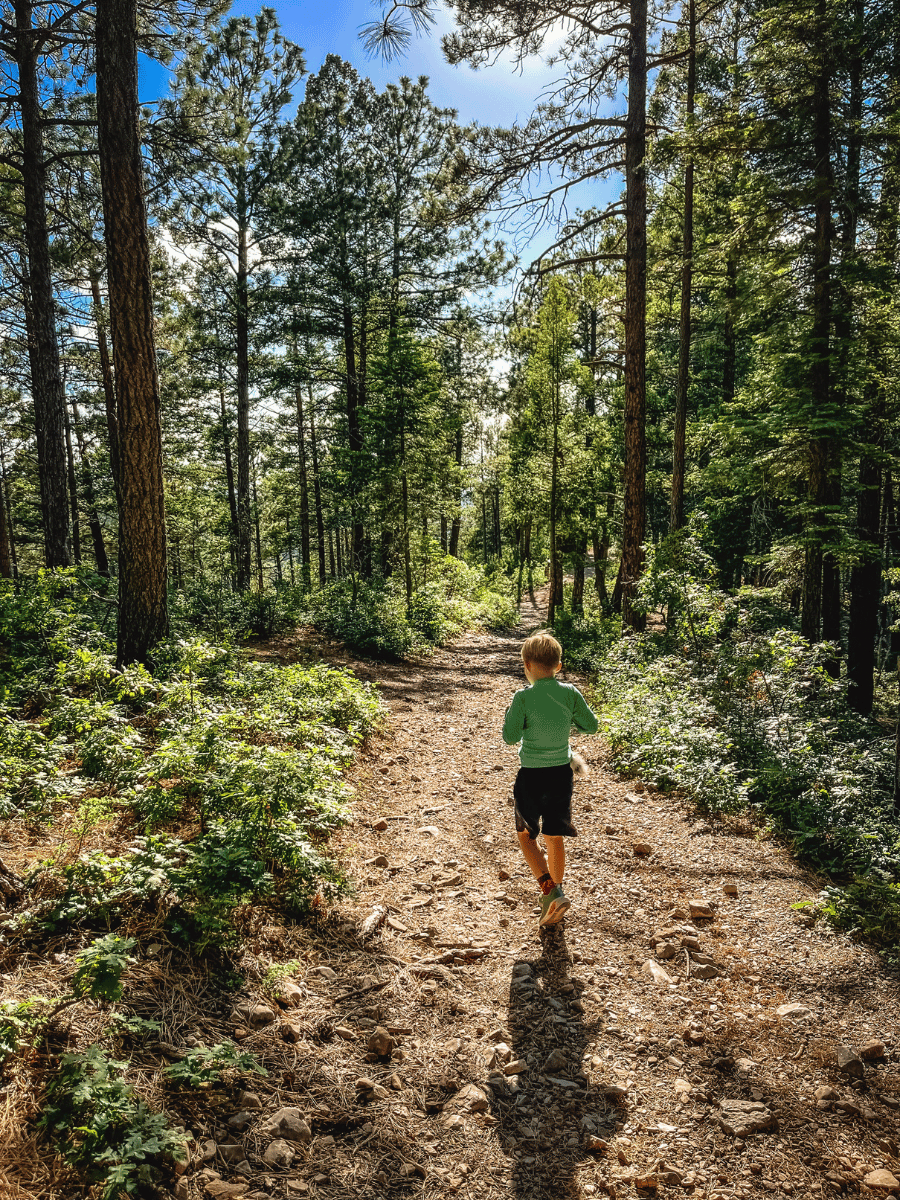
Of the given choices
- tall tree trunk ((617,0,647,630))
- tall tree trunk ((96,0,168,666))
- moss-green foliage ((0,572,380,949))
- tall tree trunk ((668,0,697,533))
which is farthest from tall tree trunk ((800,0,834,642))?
tall tree trunk ((96,0,168,666))

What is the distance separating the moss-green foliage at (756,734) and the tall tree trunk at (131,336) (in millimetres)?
5743

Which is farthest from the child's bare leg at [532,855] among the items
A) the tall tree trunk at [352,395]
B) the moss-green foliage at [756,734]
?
the tall tree trunk at [352,395]

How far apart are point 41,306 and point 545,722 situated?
10.7 m

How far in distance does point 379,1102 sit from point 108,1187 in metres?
1.20

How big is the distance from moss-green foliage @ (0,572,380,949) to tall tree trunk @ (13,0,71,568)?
12.3ft

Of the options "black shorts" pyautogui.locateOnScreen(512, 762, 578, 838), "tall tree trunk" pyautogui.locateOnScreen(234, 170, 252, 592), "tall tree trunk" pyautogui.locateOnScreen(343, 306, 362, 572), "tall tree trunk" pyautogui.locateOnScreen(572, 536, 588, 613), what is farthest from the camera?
"tall tree trunk" pyautogui.locateOnScreen(572, 536, 588, 613)

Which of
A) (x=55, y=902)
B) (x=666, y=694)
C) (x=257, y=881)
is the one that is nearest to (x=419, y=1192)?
(x=257, y=881)

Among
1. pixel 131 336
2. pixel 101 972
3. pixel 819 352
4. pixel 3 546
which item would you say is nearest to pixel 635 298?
pixel 819 352

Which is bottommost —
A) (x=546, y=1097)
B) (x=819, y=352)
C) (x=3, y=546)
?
(x=546, y=1097)

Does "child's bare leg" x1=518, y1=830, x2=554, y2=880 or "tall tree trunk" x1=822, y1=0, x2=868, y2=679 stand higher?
"tall tree trunk" x1=822, y1=0, x2=868, y2=679

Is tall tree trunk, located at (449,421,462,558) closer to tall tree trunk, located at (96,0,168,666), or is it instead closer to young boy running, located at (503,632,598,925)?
tall tree trunk, located at (96,0,168,666)

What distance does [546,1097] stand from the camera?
274cm

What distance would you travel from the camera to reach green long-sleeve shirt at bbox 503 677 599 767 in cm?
390

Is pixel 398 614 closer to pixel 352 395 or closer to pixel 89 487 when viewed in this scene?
pixel 352 395
